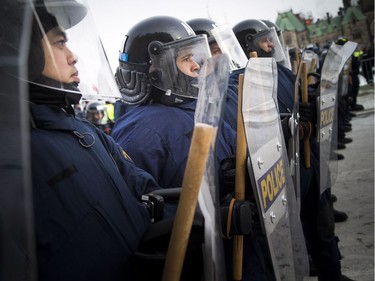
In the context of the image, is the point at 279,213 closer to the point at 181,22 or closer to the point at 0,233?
the point at 0,233

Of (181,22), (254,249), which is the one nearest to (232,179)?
(254,249)

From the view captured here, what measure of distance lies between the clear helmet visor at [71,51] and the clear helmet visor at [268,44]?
8.83 feet

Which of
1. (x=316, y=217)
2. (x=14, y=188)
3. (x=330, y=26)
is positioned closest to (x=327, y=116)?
(x=316, y=217)

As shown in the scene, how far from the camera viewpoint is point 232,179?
1484mm

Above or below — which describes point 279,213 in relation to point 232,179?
below

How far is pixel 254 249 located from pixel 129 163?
737mm

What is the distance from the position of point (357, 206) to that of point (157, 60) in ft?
9.80

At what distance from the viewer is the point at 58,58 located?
1.30m

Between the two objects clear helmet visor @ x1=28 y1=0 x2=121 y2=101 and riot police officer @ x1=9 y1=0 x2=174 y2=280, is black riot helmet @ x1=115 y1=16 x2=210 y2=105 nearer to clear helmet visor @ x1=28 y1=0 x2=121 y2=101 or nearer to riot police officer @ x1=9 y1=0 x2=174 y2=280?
clear helmet visor @ x1=28 y1=0 x2=121 y2=101

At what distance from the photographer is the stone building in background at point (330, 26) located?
51.8m

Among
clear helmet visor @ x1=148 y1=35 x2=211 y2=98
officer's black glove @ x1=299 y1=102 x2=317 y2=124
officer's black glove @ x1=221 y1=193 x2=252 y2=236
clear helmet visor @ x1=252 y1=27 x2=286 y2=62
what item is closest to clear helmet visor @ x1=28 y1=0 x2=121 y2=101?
clear helmet visor @ x1=148 y1=35 x2=211 y2=98

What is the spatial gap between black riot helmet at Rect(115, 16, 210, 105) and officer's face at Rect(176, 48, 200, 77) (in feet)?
0.08

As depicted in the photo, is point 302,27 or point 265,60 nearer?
point 265,60

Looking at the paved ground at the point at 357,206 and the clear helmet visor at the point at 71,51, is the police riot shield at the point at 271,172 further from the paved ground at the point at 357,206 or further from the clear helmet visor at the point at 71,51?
the paved ground at the point at 357,206
